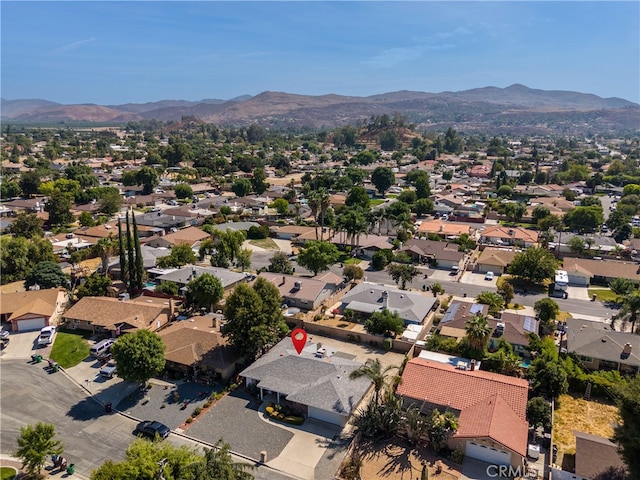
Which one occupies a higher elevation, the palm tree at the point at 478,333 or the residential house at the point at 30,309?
the palm tree at the point at 478,333

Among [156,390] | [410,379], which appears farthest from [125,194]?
[410,379]

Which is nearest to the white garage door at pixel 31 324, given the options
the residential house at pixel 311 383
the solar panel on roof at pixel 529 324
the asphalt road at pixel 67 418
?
the asphalt road at pixel 67 418

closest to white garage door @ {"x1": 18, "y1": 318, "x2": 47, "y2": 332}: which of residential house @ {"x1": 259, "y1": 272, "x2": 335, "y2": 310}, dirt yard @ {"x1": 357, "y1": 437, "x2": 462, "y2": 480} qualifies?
residential house @ {"x1": 259, "y1": 272, "x2": 335, "y2": 310}

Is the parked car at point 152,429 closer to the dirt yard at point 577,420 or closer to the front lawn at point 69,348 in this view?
the front lawn at point 69,348

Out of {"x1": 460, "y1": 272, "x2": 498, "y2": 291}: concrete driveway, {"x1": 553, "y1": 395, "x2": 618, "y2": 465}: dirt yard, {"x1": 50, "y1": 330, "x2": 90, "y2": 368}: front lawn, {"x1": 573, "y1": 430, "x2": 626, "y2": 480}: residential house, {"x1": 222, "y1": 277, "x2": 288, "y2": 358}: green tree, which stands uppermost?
{"x1": 222, "y1": 277, "x2": 288, "y2": 358}: green tree

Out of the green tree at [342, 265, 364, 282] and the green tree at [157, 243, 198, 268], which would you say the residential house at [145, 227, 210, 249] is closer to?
the green tree at [157, 243, 198, 268]

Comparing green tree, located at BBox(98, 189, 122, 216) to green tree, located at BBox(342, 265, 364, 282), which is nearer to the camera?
green tree, located at BBox(342, 265, 364, 282)
